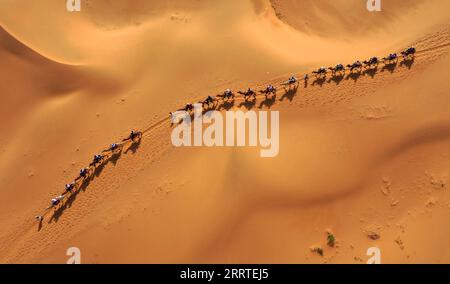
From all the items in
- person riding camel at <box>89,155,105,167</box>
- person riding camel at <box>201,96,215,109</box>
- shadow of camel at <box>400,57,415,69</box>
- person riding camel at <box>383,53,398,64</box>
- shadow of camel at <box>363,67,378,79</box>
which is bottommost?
person riding camel at <box>89,155,105,167</box>

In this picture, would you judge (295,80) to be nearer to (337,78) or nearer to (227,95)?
(337,78)

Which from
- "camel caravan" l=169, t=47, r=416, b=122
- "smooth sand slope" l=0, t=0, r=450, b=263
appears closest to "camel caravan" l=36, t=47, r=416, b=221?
"camel caravan" l=169, t=47, r=416, b=122

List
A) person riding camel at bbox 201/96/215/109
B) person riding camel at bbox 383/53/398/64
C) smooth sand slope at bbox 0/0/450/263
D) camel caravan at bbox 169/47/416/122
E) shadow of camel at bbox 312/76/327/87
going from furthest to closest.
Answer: person riding camel at bbox 201/96/215/109
shadow of camel at bbox 312/76/327/87
camel caravan at bbox 169/47/416/122
person riding camel at bbox 383/53/398/64
smooth sand slope at bbox 0/0/450/263

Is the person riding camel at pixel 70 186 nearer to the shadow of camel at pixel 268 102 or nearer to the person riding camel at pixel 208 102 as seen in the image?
the person riding camel at pixel 208 102

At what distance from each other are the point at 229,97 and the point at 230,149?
2.13 m

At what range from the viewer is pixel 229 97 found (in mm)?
16203

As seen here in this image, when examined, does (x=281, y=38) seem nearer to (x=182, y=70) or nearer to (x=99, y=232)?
(x=182, y=70)

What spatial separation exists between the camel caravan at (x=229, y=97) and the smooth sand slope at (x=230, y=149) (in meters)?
0.31

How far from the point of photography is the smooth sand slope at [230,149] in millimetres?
15289

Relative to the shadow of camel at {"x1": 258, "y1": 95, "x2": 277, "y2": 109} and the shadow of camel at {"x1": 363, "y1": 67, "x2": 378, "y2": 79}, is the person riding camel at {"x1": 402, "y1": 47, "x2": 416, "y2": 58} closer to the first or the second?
the shadow of camel at {"x1": 363, "y1": 67, "x2": 378, "y2": 79}

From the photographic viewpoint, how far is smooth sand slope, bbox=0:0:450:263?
50.2 ft

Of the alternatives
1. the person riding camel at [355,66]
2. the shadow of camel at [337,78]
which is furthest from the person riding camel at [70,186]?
the person riding camel at [355,66]

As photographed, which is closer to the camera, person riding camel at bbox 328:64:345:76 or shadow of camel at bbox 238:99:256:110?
person riding camel at bbox 328:64:345:76

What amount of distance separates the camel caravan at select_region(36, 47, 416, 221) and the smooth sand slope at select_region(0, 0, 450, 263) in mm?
309
